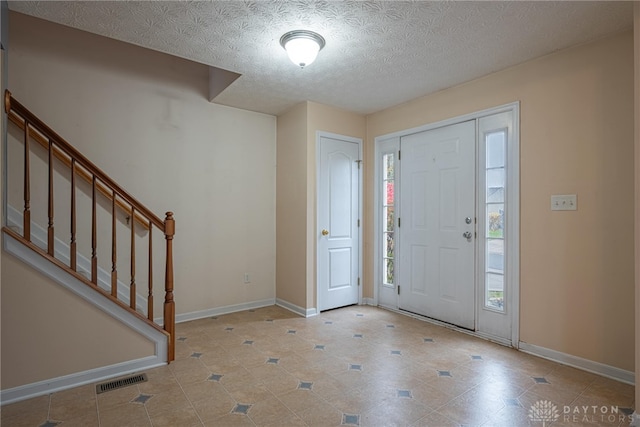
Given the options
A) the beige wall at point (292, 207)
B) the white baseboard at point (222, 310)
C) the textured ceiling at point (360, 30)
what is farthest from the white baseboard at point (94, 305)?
the beige wall at point (292, 207)

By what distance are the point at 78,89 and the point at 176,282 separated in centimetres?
223

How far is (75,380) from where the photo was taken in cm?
242

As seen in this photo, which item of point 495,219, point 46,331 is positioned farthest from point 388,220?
point 46,331

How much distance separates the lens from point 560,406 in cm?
217

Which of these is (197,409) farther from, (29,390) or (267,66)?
(267,66)

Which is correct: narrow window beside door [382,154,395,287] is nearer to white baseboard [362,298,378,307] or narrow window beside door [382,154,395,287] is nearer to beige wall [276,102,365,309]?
white baseboard [362,298,378,307]

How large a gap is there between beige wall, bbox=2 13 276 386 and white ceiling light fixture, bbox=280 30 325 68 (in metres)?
1.89

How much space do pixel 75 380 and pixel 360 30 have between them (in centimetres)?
329

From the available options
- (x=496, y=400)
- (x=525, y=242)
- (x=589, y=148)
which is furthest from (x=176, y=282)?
(x=589, y=148)

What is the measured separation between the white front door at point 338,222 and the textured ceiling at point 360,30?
3.73 feet

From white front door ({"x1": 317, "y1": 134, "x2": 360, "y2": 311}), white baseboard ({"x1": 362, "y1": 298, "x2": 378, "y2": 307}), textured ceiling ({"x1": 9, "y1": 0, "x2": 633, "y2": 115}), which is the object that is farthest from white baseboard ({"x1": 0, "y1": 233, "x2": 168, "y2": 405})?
white baseboard ({"x1": 362, "y1": 298, "x2": 378, "y2": 307})

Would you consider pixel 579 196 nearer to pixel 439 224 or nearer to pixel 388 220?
pixel 439 224

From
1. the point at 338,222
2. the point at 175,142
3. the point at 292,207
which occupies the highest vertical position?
the point at 175,142

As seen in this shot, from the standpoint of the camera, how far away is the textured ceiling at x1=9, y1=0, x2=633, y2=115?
2.26 m
